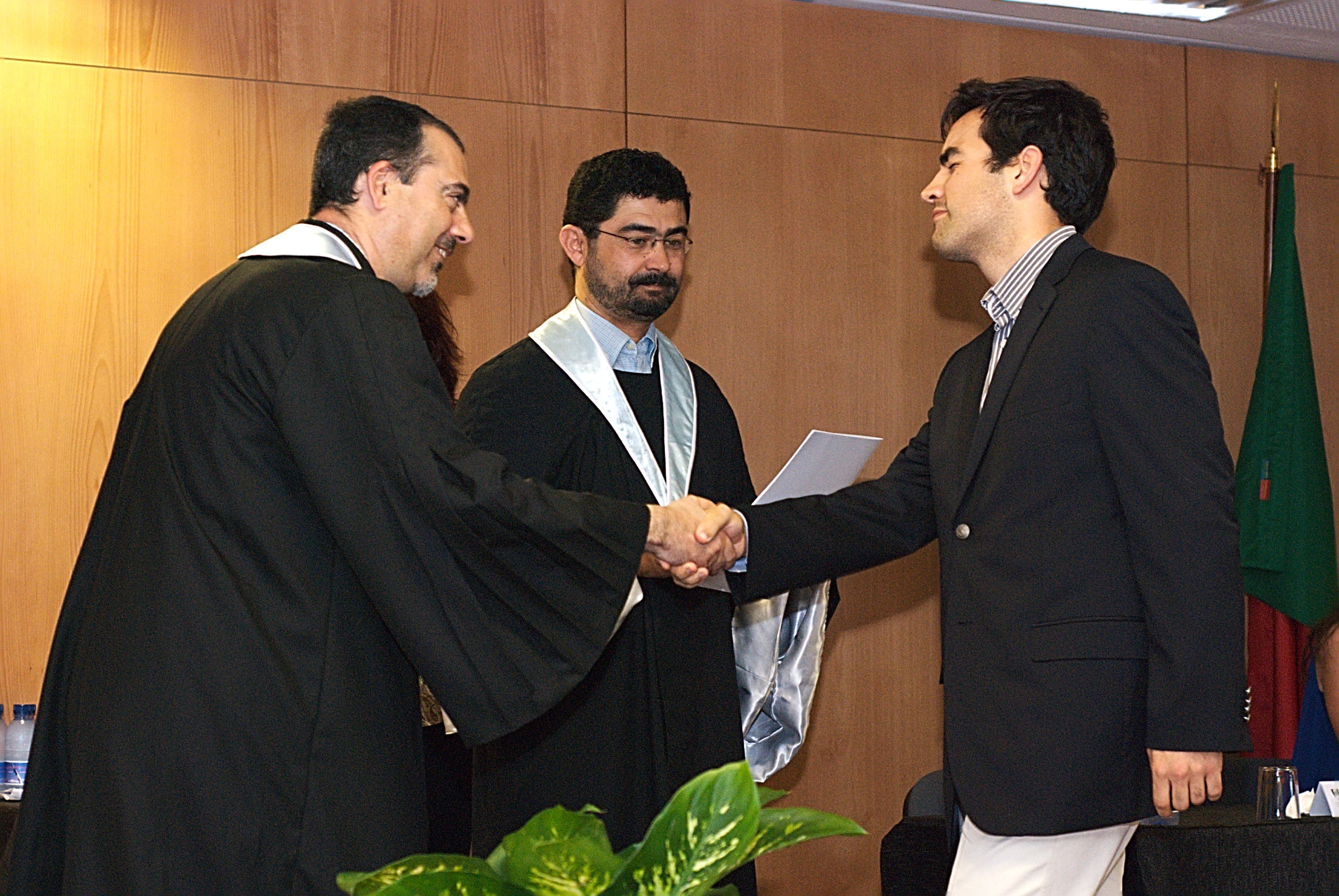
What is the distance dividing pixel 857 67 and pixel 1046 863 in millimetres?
2999

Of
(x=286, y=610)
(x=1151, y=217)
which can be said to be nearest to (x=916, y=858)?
(x=286, y=610)

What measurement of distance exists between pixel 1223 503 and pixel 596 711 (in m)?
1.45

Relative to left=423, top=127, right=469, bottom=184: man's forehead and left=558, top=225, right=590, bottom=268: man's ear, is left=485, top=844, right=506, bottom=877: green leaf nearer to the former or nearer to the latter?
left=423, top=127, right=469, bottom=184: man's forehead

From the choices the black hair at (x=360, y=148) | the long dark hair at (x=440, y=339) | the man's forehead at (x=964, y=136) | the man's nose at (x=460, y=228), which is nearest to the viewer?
the black hair at (x=360, y=148)

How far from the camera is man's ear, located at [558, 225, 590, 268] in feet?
11.4

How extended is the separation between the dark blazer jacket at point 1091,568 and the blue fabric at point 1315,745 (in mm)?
1205

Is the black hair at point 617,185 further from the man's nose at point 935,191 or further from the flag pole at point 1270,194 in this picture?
the flag pole at point 1270,194

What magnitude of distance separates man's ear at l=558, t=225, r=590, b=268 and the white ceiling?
1533 millimetres

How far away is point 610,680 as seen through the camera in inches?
124

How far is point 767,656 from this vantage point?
136 inches

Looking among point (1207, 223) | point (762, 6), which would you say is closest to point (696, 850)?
point (762, 6)

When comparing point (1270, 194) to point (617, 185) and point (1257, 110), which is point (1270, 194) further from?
point (617, 185)

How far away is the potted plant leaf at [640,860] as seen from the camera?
2.78 ft

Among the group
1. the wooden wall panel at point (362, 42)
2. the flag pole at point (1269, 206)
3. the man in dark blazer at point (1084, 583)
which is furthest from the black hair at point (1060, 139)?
the flag pole at point (1269, 206)
